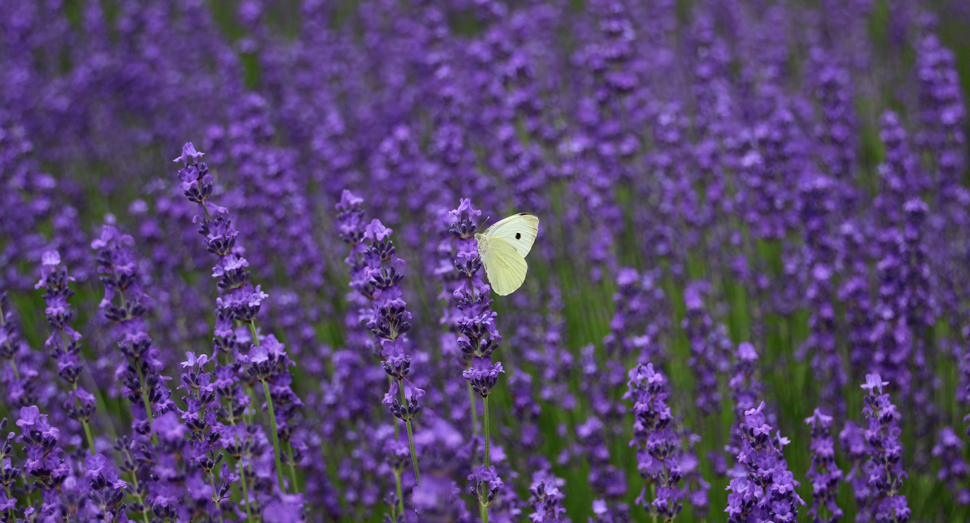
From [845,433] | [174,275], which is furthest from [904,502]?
[174,275]

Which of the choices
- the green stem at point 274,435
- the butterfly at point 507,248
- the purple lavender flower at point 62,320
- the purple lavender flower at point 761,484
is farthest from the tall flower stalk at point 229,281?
the purple lavender flower at point 761,484

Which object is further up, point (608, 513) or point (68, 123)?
point (608, 513)

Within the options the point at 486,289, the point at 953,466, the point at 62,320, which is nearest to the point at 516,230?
the point at 486,289

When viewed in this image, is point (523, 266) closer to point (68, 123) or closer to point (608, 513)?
point (608, 513)

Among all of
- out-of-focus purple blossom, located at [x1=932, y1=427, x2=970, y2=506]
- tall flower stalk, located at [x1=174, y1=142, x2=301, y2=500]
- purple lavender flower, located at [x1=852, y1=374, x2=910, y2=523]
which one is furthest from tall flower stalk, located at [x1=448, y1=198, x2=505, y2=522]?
out-of-focus purple blossom, located at [x1=932, y1=427, x2=970, y2=506]

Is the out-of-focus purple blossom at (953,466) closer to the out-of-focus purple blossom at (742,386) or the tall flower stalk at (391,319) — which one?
the out-of-focus purple blossom at (742,386)

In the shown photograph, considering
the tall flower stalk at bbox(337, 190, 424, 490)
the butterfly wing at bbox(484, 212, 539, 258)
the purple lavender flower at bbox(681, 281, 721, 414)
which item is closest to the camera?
the tall flower stalk at bbox(337, 190, 424, 490)

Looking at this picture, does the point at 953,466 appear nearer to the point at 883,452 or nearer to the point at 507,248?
the point at 883,452

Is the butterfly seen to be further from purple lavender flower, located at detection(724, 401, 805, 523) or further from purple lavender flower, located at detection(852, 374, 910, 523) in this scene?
purple lavender flower, located at detection(852, 374, 910, 523)
